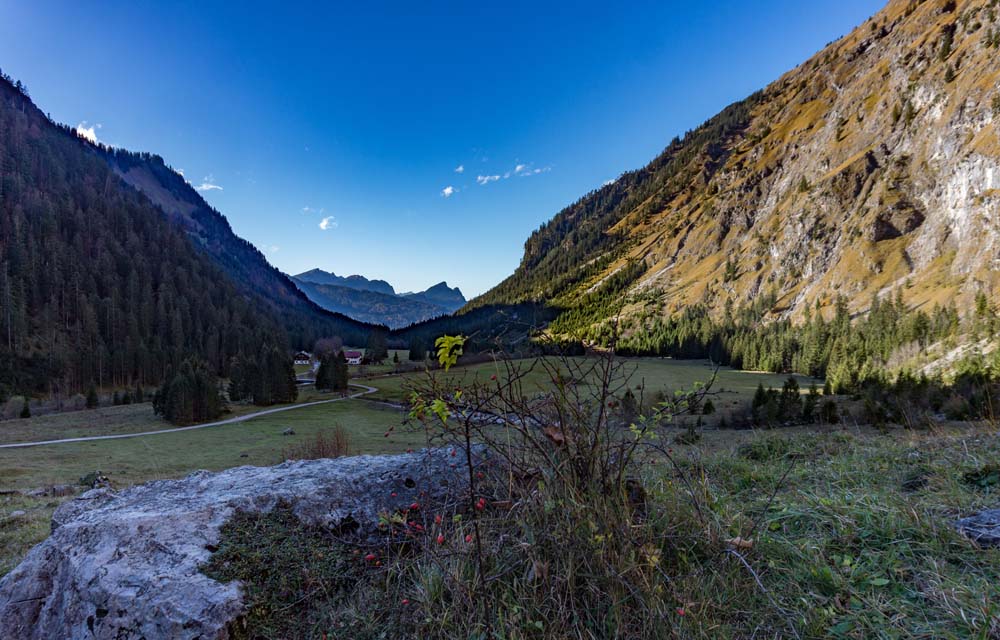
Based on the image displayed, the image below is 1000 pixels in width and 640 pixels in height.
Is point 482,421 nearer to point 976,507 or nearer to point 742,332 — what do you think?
point 976,507

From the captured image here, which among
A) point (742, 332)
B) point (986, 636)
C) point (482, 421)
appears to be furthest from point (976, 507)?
point (742, 332)

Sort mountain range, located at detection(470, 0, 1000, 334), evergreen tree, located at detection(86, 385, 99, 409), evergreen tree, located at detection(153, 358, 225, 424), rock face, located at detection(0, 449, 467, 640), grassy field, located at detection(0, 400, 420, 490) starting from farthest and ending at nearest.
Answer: mountain range, located at detection(470, 0, 1000, 334) → evergreen tree, located at detection(86, 385, 99, 409) → evergreen tree, located at detection(153, 358, 225, 424) → grassy field, located at detection(0, 400, 420, 490) → rock face, located at detection(0, 449, 467, 640)

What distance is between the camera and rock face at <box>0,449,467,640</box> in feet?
7.16

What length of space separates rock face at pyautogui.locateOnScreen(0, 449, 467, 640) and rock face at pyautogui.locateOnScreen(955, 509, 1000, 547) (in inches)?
136

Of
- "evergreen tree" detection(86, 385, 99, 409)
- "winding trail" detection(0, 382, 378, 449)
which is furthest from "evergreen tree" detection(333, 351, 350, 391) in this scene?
"evergreen tree" detection(86, 385, 99, 409)

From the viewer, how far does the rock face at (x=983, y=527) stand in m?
2.44

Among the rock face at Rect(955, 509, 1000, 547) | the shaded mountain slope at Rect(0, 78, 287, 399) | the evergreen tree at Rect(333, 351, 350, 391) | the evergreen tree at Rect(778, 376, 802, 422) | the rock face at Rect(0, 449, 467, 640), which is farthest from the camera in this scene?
the shaded mountain slope at Rect(0, 78, 287, 399)

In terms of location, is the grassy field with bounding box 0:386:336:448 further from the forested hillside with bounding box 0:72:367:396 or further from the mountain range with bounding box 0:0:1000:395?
the mountain range with bounding box 0:0:1000:395

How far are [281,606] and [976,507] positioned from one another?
15.9 ft

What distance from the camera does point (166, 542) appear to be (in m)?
2.64

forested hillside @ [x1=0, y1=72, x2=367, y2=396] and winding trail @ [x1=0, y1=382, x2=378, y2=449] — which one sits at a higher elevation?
forested hillside @ [x1=0, y1=72, x2=367, y2=396]

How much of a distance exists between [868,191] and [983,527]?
133744mm

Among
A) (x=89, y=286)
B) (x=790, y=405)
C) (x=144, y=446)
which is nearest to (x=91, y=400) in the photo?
(x=144, y=446)

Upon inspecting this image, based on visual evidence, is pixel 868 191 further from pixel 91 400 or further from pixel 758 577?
pixel 91 400
